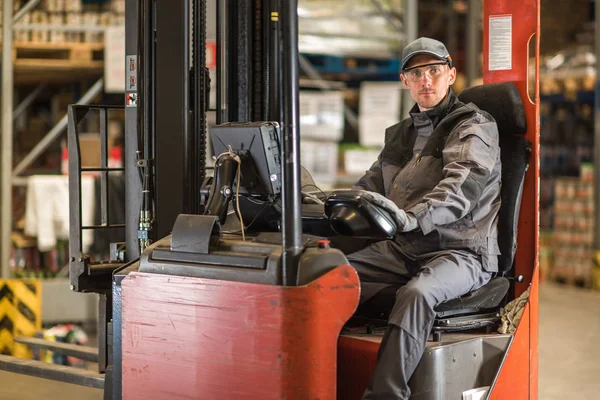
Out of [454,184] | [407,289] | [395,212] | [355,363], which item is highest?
[454,184]

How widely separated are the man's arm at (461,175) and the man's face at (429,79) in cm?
27

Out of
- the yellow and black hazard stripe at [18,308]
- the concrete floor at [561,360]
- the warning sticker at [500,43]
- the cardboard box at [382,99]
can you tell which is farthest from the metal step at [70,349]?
the cardboard box at [382,99]

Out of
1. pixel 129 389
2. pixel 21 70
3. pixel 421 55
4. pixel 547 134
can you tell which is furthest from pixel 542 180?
pixel 129 389

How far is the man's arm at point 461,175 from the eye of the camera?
3246 millimetres

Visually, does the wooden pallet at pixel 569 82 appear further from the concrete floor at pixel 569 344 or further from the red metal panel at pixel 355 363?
the red metal panel at pixel 355 363

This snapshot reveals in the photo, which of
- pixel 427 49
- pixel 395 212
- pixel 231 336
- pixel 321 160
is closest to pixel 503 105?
pixel 427 49

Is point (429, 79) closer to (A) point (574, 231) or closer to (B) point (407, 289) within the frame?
(B) point (407, 289)

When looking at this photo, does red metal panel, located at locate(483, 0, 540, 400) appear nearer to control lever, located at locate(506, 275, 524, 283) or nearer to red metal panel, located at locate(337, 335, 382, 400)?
control lever, located at locate(506, 275, 524, 283)

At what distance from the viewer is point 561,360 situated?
6.55m

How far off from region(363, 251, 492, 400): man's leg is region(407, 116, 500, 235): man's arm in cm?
20

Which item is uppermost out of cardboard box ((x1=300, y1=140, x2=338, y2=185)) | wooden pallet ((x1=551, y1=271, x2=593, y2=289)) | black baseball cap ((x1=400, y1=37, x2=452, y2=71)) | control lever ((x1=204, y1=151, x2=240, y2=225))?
black baseball cap ((x1=400, y1=37, x2=452, y2=71))

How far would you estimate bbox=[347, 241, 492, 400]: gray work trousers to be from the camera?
2.98m

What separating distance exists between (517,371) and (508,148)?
100cm

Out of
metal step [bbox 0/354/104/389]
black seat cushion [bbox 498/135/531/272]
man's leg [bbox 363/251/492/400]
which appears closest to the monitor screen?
man's leg [bbox 363/251/492/400]
